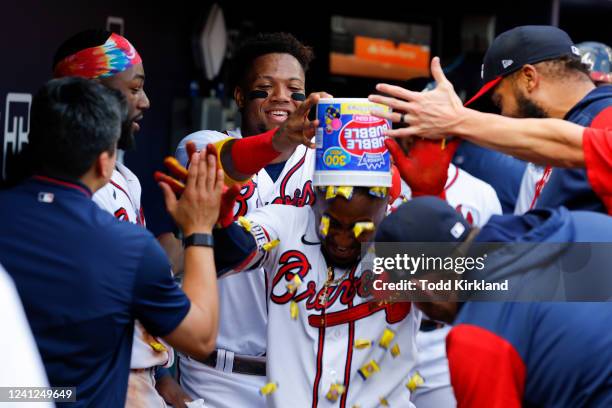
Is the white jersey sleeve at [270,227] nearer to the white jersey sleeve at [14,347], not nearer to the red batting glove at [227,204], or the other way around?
the red batting glove at [227,204]

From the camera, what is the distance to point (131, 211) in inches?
127

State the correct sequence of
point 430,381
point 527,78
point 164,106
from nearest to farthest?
point 527,78, point 430,381, point 164,106

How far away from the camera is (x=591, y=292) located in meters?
2.51

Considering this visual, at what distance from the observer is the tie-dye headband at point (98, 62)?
327 centimetres

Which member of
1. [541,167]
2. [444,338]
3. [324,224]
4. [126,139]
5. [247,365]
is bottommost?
[444,338]

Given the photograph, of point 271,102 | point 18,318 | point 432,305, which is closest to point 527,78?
point 271,102

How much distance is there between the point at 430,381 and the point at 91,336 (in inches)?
95.5

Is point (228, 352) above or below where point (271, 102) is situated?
below

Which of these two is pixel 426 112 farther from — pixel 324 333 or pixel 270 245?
pixel 324 333

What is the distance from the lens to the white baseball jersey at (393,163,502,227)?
15.7ft

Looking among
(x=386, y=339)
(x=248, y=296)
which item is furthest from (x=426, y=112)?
(x=248, y=296)

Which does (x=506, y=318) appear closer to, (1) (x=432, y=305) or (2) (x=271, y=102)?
(1) (x=432, y=305)

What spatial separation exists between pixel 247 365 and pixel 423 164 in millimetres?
1097

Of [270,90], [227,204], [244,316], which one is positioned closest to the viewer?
[227,204]
